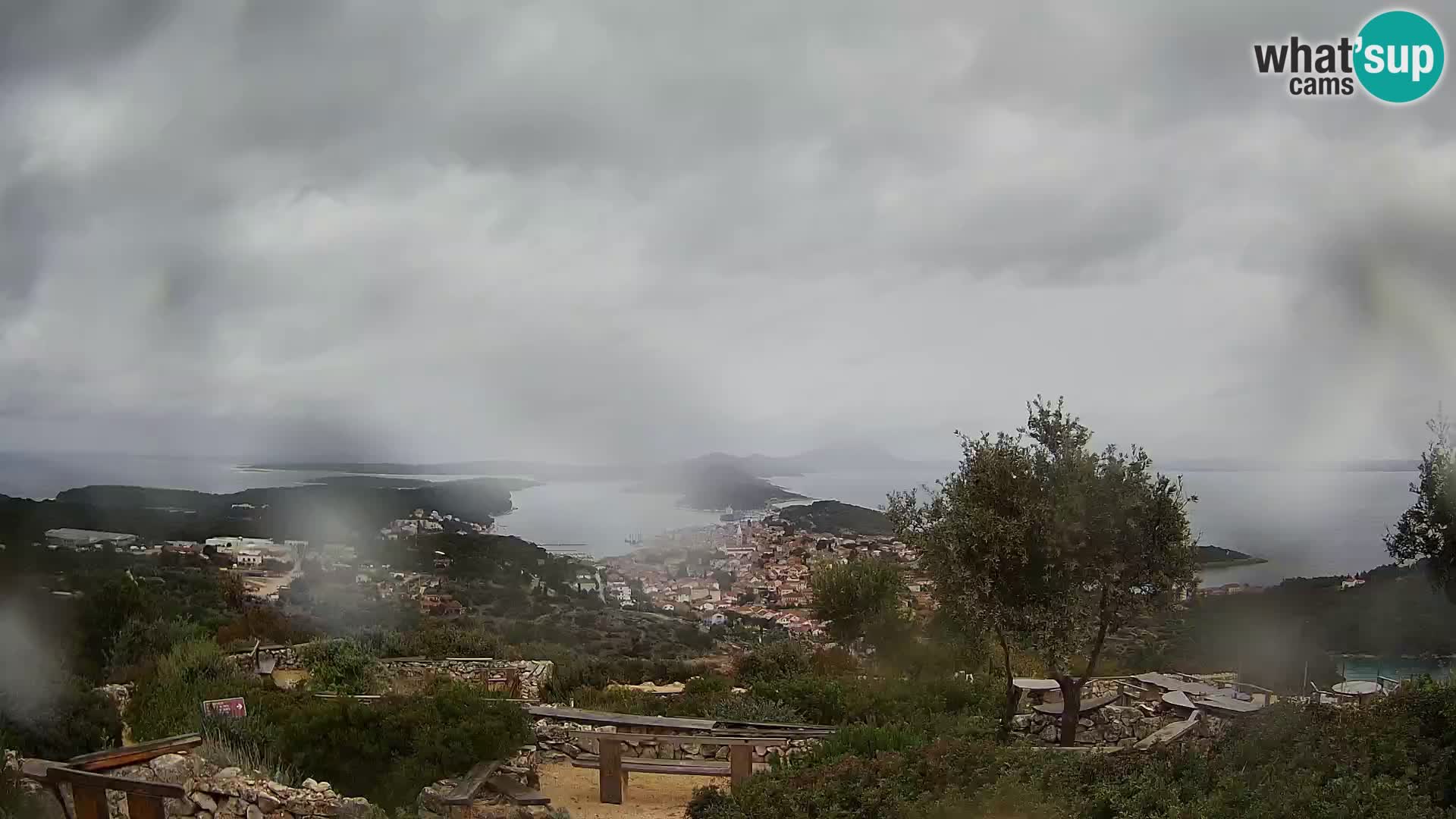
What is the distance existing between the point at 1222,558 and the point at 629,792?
6719 millimetres

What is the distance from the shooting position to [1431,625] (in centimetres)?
955

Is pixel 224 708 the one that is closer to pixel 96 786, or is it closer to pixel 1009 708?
pixel 96 786

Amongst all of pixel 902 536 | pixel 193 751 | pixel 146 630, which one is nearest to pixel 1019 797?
pixel 902 536

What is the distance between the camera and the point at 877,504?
9797mm

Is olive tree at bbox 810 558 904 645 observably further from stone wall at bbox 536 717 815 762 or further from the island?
stone wall at bbox 536 717 815 762

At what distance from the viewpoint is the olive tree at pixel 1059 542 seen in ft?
23.5

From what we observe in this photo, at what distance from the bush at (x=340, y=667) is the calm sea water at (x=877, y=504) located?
17.3ft

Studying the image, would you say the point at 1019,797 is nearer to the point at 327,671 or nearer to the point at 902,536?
the point at 902,536

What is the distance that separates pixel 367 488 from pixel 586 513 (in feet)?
15.3

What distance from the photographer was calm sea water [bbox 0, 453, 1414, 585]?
31.2 feet

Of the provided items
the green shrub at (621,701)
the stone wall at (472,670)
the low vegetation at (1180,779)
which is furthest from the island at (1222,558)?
the stone wall at (472,670)

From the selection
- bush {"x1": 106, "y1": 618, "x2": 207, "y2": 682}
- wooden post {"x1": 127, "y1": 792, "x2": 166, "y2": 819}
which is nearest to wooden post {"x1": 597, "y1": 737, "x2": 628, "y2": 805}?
wooden post {"x1": 127, "y1": 792, "x2": 166, "y2": 819}

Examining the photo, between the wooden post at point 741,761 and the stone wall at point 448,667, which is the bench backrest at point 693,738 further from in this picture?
the stone wall at point 448,667

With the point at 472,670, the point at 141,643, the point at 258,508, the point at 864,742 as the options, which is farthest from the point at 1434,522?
the point at 258,508
